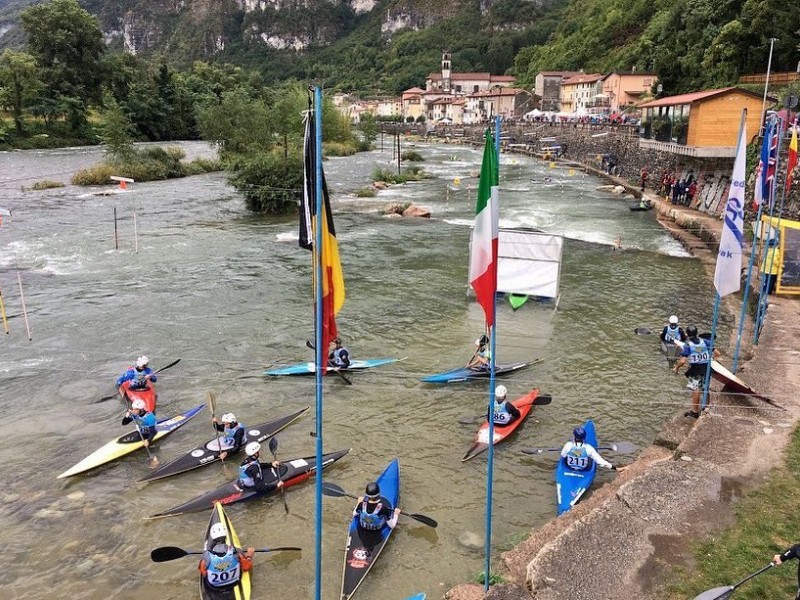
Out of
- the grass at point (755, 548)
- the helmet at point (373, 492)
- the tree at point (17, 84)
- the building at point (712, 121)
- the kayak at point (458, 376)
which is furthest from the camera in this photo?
the tree at point (17, 84)

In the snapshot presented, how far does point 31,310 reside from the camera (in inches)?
782

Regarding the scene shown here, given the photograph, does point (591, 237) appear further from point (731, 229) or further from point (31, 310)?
point (31, 310)

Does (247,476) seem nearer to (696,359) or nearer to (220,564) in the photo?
(220,564)

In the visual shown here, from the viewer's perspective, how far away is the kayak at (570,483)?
31.2 ft

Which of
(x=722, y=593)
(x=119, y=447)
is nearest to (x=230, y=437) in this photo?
(x=119, y=447)

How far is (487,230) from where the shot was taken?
21.0 feet

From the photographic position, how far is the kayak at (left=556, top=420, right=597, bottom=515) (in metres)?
9.52

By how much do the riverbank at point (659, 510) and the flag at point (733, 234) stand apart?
2.28 m

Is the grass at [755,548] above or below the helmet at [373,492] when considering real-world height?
above

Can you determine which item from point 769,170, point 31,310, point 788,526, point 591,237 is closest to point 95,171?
point 31,310

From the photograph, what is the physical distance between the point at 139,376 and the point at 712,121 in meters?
31.6

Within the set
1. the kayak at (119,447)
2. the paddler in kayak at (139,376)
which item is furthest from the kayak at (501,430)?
the paddler in kayak at (139,376)

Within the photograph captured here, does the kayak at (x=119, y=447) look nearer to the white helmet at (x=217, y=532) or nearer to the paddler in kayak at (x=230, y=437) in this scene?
the paddler in kayak at (x=230, y=437)

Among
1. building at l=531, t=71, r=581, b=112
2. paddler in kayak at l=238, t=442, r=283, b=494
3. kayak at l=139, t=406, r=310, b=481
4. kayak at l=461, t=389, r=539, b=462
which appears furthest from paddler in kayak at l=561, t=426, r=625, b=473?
building at l=531, t=71, r=581, b=112
